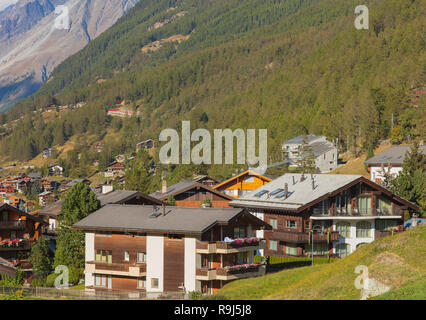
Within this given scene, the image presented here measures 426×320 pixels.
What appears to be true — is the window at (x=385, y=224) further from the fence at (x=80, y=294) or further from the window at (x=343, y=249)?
the fence at (x=80, y=294)

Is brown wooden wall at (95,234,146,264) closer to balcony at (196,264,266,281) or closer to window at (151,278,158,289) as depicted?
window at (151,278,158,289)

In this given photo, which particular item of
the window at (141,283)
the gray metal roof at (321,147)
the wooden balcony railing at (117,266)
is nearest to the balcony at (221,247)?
the wooden balcony railing at (117,266)

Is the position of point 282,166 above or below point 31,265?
above

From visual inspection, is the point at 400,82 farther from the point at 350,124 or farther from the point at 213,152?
the point at 213,152

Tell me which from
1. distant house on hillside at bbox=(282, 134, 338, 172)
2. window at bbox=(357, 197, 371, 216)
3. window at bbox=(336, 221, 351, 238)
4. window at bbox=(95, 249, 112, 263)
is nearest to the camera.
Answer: window at bbox=(95, 249, 112, 263)

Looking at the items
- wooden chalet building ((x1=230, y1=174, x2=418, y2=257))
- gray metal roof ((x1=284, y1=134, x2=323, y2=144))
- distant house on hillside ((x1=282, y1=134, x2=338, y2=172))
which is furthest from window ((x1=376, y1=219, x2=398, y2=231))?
gray metal roof ((x1=284, y1=134, x2=323, y2=144))
